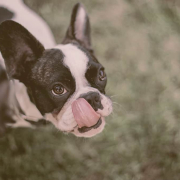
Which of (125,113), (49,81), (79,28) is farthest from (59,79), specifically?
(125,113)

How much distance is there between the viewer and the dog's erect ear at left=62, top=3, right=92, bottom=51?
1.84m

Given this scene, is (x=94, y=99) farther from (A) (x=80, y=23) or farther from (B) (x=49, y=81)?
(A) (x=80, y=23)

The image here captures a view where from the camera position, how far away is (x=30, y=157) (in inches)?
88.9

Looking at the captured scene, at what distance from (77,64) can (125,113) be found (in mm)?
1141

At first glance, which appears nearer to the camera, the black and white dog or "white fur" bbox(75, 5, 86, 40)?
the black and white dog

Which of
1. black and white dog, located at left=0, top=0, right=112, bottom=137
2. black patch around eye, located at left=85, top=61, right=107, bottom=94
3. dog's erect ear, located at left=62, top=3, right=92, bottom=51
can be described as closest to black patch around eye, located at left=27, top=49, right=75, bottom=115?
black and white dog, located at left=0, top=0, right=112, bottom=137

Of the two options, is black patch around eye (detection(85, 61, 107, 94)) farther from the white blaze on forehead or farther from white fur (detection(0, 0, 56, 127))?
white fur (detection(0, 0, 56, 127))

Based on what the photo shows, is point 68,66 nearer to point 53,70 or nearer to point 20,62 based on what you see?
point 53,70

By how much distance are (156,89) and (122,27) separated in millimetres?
909

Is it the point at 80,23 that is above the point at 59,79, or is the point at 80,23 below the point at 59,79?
above

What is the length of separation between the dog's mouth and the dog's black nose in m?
0.03

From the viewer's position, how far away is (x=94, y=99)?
1.54 m

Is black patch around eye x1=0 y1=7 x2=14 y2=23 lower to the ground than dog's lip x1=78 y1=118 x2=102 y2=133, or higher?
higher

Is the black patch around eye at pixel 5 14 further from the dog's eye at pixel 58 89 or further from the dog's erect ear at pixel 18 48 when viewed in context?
the dog's eye at pixel 58 89
